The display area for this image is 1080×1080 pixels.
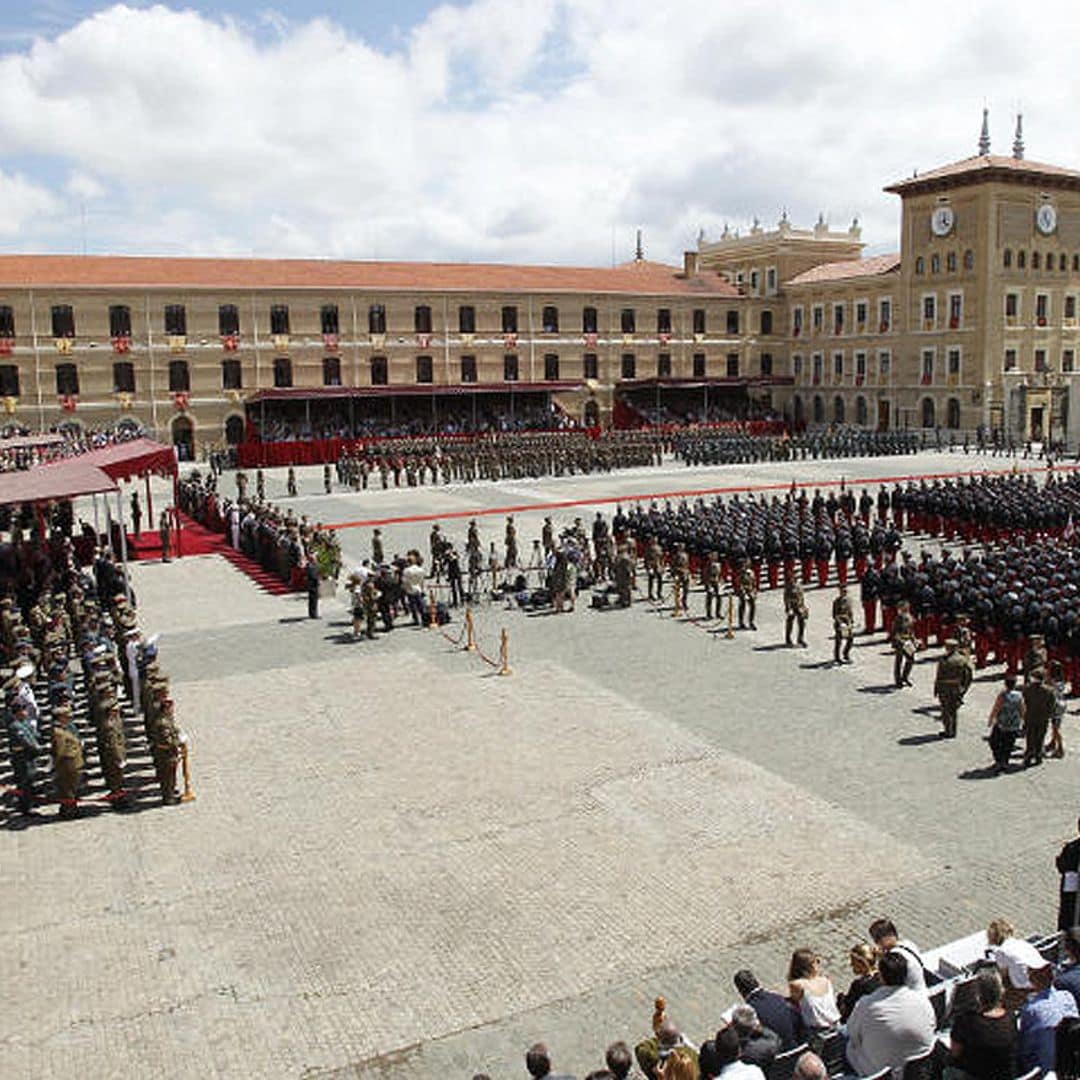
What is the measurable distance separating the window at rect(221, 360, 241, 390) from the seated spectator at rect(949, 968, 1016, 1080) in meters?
54.3

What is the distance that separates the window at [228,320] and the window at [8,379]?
32.4ft

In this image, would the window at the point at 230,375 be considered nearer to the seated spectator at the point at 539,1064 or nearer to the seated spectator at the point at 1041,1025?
the seated spectator at the point at 539,1064

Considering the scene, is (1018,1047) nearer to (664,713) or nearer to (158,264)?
(664,713)

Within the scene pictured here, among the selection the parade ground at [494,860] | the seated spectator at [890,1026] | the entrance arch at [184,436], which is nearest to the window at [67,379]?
the entrance arch at [184,436]

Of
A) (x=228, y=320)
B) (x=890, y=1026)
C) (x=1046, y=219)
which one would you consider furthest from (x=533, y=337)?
(x=890, y=1026)

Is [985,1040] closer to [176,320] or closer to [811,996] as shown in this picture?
[811,996]

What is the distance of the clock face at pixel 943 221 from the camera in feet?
190

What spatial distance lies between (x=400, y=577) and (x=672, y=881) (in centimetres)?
1158

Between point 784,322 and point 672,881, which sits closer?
point 672,881

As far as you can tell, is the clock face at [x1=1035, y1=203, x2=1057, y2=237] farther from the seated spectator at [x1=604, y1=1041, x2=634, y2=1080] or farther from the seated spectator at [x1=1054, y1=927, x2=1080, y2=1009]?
the seated spectator at [x1=604, y1=1041, x2=634, y2=1080]

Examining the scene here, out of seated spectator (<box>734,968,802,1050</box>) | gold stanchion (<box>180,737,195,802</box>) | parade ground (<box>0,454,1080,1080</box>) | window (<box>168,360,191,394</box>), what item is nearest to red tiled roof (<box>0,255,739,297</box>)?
window (<box>168,360,191,394</box>)

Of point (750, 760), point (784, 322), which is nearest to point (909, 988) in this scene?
point (750, 760)

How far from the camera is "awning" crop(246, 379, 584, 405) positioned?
53906 mm

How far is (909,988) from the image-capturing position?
6.05m
